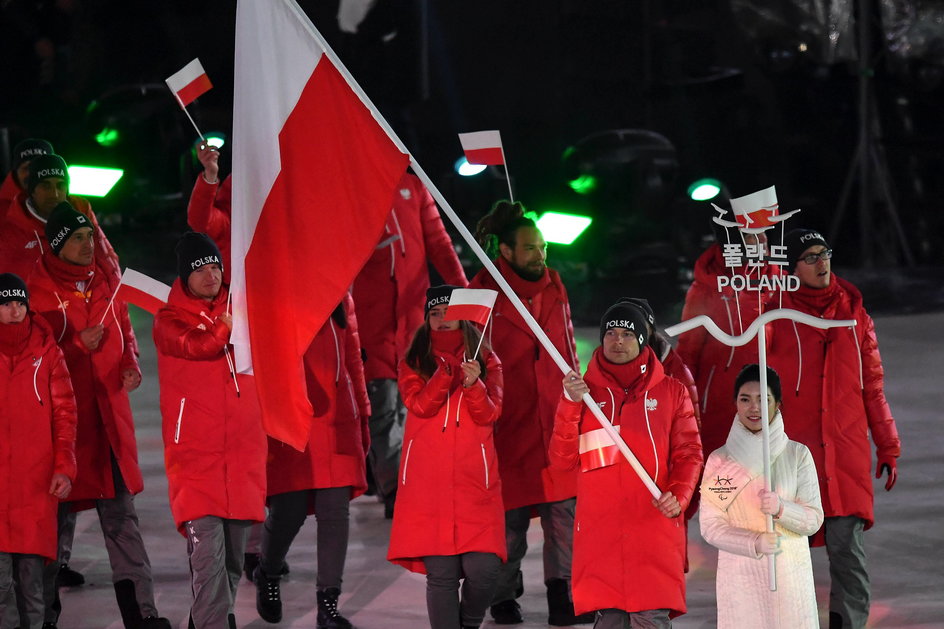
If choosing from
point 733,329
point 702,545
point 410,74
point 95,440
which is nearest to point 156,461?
point 95,440

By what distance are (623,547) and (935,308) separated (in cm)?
1013

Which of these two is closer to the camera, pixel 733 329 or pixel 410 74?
pixel 733 329

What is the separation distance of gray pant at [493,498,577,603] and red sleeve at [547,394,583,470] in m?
1.04

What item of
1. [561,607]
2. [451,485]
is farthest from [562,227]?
[561,607]

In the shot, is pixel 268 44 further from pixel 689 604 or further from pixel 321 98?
pixel 689 604

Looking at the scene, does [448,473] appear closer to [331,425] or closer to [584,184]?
[331,425]

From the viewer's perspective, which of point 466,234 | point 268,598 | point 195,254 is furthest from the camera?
point 268,598

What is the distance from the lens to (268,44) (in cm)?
554

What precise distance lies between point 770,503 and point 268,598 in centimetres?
257

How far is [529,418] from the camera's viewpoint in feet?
A: 23.8

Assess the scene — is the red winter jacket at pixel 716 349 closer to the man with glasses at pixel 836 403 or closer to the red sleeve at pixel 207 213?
the man with glasses at pixel 836 403

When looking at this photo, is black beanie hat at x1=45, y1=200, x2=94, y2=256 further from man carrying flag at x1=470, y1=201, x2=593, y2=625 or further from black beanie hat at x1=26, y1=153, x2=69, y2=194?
man carrying flag at x1=470, y1=201, x2=593, y2=625

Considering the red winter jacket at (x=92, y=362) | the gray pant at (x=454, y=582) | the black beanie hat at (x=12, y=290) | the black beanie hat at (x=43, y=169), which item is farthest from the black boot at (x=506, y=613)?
the black beanie hat at (x=43, y=169)

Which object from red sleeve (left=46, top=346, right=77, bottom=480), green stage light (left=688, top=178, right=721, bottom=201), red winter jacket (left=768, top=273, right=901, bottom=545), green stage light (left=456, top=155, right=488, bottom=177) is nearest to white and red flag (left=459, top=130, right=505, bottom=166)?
red winter jacket (left=768, top=273, right=901, bottom=545)
